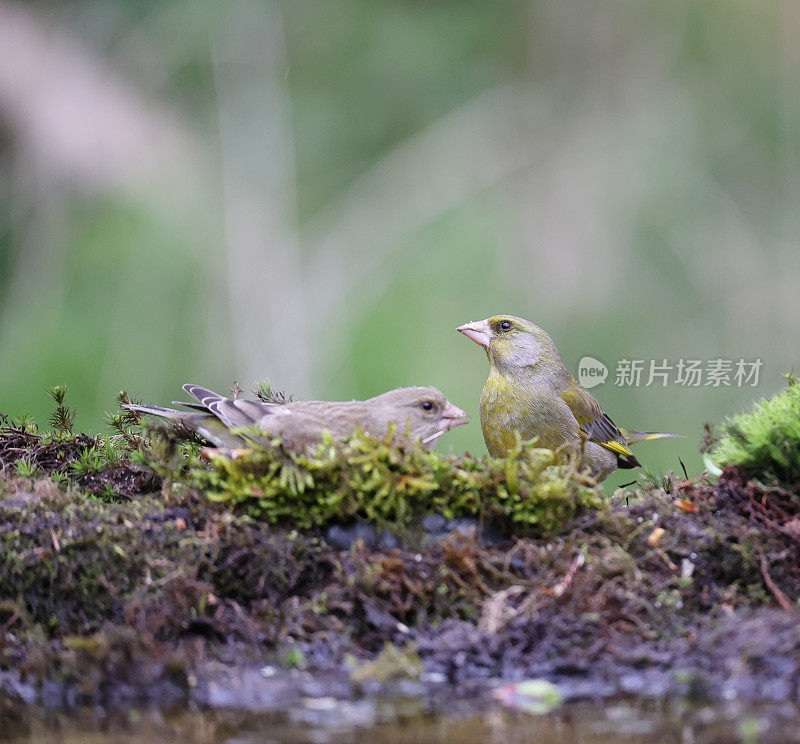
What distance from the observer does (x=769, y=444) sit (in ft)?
10.0

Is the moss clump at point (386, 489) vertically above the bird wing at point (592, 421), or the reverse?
the bird wing at point (592, 421)

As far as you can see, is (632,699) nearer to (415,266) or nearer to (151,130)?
(415,266)

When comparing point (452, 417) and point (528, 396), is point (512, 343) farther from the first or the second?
point (452, 417)

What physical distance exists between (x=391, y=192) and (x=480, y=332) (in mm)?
3687

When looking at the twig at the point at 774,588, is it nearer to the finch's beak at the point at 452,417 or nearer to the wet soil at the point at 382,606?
the wet soil at the point at 382,606

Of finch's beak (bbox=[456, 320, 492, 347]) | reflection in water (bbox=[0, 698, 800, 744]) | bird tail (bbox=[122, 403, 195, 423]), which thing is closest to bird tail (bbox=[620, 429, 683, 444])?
finch's beak (bbox=[456, 320, 492, 347])

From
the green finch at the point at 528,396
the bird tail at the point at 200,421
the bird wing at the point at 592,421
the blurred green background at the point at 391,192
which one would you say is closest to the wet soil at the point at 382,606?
the bird tail at the point at 200,421

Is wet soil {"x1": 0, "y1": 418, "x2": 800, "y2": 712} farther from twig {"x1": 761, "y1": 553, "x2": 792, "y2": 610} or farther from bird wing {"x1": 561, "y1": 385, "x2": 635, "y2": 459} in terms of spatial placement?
bird wing {"x1": 561, "y1": 385, "x2": 635, "y2": 459}

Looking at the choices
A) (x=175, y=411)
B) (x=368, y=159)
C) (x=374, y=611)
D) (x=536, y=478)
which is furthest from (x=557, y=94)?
(x=374, y=611)

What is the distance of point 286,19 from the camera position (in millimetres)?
8750

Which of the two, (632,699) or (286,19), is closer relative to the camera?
(632,699)

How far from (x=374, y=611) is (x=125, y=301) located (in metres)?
5.61

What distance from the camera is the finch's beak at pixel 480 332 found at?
4.76 metres

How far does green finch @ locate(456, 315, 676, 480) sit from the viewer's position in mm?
4527
